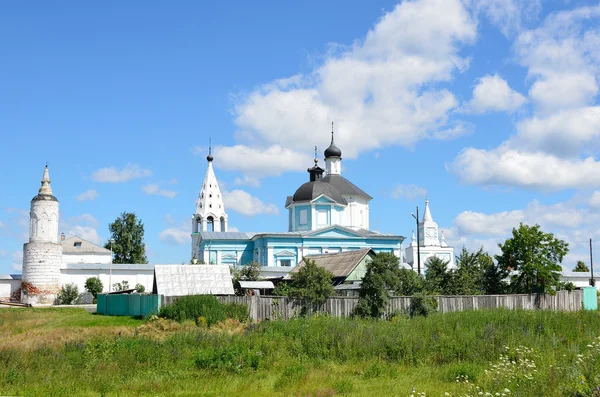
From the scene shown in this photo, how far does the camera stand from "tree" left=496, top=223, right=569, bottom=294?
115 ft

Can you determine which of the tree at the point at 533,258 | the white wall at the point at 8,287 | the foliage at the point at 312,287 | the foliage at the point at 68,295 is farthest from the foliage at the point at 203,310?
the white wall at the point at 8,287

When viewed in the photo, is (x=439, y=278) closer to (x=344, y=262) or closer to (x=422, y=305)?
(x=344, y=262)

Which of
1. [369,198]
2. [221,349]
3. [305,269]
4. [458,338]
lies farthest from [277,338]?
[369,198]

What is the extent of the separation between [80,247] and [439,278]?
5279 cm

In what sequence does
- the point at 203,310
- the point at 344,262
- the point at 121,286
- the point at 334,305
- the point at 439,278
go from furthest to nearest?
the point at 121,286, the point at 344,262, the point at 439,278, the point at 334,305, the point at 203,310

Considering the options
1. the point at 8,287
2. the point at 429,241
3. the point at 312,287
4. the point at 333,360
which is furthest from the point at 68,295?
the point at 429,241

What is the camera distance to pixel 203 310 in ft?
92.6

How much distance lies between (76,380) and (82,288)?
1713 inches

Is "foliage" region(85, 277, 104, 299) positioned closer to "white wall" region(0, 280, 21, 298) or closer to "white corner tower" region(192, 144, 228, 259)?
"white wall" region(0, 280, 21, 298)

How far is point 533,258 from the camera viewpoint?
35625 mm

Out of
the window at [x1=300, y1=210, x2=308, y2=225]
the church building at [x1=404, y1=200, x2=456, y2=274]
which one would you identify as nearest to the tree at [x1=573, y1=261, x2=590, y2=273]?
the church building at [x1=404, y1=200, x2=456, y2=274]

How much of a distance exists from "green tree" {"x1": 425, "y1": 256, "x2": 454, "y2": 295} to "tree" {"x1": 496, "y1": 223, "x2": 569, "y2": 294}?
316 centimetres

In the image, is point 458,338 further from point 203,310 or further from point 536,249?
point 536,249

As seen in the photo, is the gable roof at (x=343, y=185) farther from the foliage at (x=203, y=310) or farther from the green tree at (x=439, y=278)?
the foliage at (x=203, y=310)
